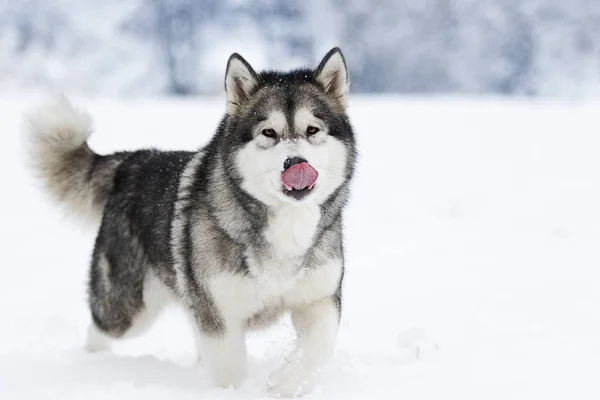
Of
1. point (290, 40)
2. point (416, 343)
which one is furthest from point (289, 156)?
point (290, 40)

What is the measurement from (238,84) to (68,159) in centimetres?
164

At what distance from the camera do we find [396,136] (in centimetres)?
1439

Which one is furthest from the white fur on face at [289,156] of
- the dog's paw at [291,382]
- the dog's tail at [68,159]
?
the dog's tail at [68,159]

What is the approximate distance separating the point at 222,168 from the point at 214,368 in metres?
0.94

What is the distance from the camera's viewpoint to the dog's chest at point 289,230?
3.56m

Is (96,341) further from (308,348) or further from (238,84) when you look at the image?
(238,84)

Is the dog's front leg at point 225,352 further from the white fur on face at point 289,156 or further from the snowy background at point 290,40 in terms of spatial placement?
the snowy background at point 290,40

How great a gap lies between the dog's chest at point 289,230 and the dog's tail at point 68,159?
1618 millimetres

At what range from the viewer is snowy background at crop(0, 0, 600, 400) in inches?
158

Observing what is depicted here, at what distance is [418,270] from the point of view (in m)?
7.16

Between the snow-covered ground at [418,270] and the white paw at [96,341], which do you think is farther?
the white paw at [96,341]

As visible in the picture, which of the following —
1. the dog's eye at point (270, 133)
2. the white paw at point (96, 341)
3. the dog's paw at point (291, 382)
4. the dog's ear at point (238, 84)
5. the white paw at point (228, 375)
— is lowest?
the white paw at point (96, 341)

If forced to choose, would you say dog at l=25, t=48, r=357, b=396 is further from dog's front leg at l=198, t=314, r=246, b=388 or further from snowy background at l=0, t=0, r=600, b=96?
snowy background at l=0, t=0, r=600, b=96

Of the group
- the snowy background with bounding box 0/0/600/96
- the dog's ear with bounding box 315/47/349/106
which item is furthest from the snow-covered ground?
the snowy background with bounding box 0/0/600/96
